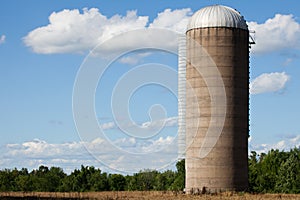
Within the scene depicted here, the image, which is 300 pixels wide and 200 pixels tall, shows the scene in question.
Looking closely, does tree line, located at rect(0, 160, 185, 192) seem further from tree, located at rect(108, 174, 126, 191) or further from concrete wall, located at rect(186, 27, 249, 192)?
concrete wall, located at rect(186, 27, 249, 192)

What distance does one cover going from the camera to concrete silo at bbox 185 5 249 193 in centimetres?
4981

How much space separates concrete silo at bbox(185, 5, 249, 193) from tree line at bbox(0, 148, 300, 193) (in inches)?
785

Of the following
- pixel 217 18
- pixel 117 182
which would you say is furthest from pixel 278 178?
pixel 217 18

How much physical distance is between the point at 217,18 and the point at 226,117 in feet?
27.5

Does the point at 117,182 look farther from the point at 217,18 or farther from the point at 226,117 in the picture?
the point at 217,18

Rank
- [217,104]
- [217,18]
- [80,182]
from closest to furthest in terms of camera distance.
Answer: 1. [217,104]
2. [217,18]
3. [80,182]

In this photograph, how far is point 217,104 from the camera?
164ft

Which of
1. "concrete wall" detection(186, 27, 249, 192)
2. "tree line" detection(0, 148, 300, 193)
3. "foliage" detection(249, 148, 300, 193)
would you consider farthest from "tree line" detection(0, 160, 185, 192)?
"concrete wall" detection(186, 27, 249, 192)

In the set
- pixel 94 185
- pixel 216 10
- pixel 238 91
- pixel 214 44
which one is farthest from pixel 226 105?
pixel 94 185

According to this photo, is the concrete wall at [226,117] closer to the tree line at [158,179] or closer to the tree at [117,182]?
the tree line at [158,179]

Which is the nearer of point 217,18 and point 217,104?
point 217,104

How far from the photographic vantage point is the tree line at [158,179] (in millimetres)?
77375

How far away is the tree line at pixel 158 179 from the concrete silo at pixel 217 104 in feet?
65.4

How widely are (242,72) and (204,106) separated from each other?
14.7ft
